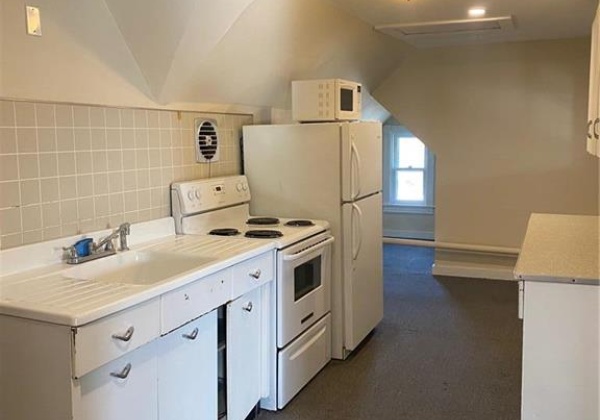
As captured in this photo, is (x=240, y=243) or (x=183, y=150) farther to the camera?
(x=183, y=150)

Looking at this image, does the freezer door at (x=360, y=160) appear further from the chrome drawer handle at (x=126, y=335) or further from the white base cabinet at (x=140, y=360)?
the chrome drawer handle at (x=126, y=335)

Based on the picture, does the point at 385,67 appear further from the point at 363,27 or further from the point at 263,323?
the point at 263,323

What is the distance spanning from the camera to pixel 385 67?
18.4 ft

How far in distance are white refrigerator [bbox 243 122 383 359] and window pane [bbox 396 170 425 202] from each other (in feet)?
12.8

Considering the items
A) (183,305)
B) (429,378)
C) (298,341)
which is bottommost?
(429,378)

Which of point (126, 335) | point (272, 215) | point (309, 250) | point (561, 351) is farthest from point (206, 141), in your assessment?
point (561, 351)

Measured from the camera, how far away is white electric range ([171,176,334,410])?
121 inches

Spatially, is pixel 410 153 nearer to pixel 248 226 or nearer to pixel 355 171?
pixel 355 171

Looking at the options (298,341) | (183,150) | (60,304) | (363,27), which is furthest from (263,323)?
(363,27)

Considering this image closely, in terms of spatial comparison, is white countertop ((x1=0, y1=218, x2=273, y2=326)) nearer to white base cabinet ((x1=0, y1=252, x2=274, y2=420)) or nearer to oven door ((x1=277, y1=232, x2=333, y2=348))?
white base cabinet ((x1=0, y1=252, x2=274, y2=420))

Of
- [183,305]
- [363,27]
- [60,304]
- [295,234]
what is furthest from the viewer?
[363,27]

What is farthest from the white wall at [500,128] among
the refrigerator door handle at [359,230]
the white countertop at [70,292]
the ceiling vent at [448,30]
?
the white countertop at [70,292]

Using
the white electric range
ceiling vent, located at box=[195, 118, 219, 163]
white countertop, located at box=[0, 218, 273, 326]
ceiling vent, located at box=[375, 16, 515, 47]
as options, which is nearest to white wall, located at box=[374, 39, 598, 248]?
ceiling vent, located at box=[375, 16, 515, 47]

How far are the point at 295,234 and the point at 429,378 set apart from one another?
117 cm
